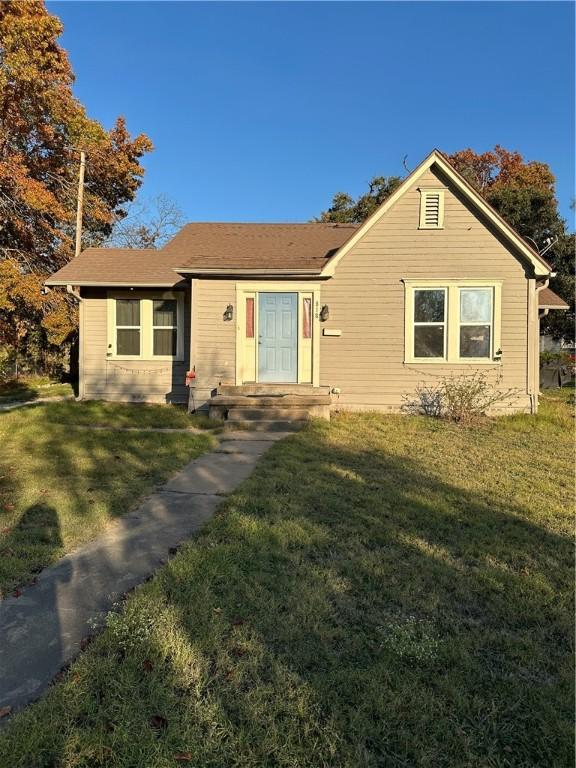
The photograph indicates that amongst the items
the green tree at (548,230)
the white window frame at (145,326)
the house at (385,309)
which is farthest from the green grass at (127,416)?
the green tree at (548,230)

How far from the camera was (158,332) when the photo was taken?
1223cm

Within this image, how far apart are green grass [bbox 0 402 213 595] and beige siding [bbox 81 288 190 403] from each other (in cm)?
180

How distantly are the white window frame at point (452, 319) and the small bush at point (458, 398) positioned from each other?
0.39 metres

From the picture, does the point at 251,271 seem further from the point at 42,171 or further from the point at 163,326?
the point at 42,171

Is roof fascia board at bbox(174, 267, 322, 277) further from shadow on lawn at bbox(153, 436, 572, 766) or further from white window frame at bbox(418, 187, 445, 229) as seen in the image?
shadow on lawn at bbox(153, 436, 572, 766)

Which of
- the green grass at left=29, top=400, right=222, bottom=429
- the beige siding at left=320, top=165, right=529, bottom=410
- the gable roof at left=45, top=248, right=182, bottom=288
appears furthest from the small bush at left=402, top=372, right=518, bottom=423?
the gable roof at left=45, top=248, right=182, bottom=288

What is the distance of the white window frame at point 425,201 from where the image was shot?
1049cm

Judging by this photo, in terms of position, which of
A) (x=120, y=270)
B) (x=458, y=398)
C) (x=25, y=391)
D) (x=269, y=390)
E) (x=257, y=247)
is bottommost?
(x=25, y=391)

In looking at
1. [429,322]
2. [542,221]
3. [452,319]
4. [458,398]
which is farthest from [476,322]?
[542,221]

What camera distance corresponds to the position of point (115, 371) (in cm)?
1230

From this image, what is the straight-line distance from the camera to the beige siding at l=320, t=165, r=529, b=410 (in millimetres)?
10492

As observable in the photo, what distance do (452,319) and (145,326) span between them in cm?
701

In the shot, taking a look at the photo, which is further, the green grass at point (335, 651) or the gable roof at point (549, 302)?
the gable roof at point (549, 302)

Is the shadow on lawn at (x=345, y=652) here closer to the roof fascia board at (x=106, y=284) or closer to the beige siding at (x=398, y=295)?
the beige siding at (x=398, y=295)
